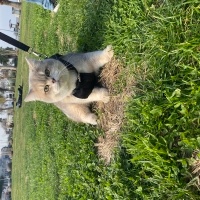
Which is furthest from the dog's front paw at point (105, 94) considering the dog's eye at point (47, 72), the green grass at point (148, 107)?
the dog's eye at point (47, 72)

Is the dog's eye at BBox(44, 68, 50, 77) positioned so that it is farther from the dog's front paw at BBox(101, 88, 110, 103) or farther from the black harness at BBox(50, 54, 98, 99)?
the dog's front paw at BBox(101, 88, 110, 103)

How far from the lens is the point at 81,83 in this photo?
4730mm

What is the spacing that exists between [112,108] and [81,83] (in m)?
0.59

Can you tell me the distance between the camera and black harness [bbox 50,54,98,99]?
183 inches

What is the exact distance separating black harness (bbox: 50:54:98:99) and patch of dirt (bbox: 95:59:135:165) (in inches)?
11.0

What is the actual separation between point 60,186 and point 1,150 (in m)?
18.3

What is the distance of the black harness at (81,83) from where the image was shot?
183 inches

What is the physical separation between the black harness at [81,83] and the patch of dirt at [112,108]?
0.92ft

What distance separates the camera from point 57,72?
14.3 ft

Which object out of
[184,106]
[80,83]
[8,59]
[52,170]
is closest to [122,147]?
[80,83]

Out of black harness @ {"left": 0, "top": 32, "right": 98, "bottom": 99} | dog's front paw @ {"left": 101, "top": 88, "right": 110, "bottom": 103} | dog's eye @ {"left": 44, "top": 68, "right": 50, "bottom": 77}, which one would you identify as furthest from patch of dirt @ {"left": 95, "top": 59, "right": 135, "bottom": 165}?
dog's eye @ {"left": 44, "top": 68, "right": 50, "bottom": 77}

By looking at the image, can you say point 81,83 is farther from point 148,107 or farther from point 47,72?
point 148,107

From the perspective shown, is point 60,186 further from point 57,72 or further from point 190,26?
point 190,26

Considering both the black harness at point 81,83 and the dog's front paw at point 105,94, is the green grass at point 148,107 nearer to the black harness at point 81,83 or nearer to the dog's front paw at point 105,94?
the dog's front paw at point 105,94
